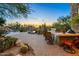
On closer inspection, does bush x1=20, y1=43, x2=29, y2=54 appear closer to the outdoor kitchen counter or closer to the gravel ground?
the gravel ground

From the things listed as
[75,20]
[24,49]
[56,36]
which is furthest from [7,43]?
[75,20]

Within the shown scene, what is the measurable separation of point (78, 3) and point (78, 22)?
0.62 ft

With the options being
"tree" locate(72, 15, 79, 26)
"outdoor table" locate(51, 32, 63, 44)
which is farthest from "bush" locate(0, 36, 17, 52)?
"tree" locate(72, 15, 79, 26)

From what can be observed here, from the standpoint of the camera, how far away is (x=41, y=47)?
4.75ft

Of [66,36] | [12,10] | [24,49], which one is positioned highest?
[12,10]

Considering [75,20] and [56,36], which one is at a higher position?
[75,20]

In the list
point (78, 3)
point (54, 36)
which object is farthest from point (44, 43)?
point (78, 3)

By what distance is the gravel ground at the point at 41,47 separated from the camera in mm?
1440

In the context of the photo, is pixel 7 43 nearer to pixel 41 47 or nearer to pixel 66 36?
pixel 41 47

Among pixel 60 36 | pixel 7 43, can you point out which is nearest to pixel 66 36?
pixel 60 36

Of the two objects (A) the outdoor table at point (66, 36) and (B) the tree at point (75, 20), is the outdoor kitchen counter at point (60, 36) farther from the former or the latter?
(B) the tree at point (75, 20)

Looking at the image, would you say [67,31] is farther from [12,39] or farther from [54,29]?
[12,39]

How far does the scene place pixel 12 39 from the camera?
4.71 ft

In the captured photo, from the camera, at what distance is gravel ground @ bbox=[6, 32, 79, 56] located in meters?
1.44
